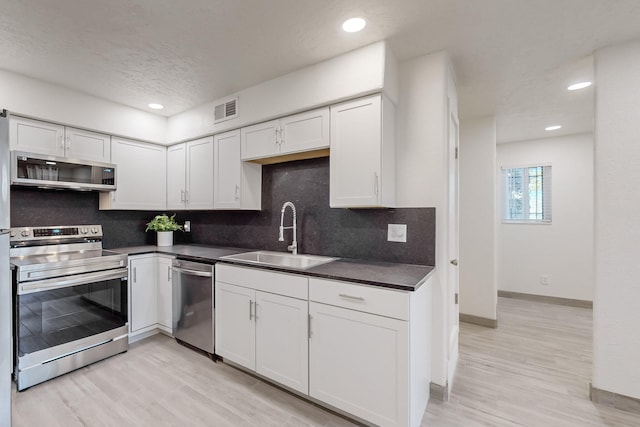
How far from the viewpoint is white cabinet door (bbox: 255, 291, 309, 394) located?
199cm

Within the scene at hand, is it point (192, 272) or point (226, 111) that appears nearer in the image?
point (192, 272)

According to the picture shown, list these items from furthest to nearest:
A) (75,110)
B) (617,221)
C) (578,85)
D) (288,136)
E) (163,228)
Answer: (163,228) < (75,110) < (578,85) < (288,136) < (617,221)

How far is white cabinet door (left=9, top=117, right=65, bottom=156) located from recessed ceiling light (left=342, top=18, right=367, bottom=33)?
2.80 m

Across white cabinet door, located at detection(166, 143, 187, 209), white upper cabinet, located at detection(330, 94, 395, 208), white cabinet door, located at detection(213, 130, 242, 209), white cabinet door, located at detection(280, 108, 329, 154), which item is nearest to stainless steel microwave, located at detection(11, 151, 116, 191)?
white cabinet door, located at detection(166, 143, 187, 209)

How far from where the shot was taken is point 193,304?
2707 mm

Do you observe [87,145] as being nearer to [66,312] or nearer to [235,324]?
[66,312]

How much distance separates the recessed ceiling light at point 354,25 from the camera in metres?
1.84

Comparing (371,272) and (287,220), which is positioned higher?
(287,220)

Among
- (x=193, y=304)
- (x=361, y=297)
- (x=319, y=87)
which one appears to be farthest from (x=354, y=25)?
(x=193, y=304)

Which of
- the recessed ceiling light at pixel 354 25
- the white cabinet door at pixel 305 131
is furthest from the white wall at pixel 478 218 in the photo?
the recessed ceiling light at pixel 354 25

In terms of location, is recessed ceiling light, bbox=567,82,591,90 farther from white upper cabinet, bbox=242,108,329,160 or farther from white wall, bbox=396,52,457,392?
white upper cabinet, bbox=242,108,329,160

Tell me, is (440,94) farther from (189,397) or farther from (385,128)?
(189,397)

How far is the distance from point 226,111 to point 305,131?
1054 millimetres

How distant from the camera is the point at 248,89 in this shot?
9.21 ft
